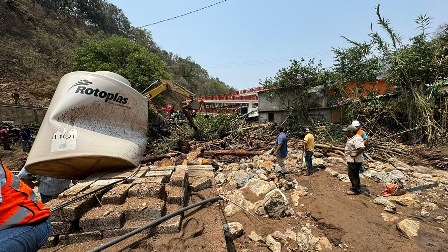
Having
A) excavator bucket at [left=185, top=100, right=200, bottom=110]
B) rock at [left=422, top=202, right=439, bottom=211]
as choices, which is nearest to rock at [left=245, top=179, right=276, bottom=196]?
rock at [left=422, top=202, right=439, bottom=211]

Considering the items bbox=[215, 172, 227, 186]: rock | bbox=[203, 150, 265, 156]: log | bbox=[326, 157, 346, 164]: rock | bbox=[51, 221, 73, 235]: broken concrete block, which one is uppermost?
A: bbox=[51, 221, 73, 235]: broken concrete block

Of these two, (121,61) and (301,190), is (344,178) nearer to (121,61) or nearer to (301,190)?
(301,190)

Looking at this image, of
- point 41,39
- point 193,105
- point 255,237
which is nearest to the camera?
point 255,237

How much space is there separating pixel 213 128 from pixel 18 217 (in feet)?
35.4

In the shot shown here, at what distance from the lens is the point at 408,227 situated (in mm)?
4148

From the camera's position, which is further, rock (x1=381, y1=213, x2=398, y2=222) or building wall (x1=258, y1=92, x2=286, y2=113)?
building wall (x1=258, y1=92, x2=286, y2=113)

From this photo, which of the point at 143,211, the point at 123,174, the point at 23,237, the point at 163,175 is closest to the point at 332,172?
the point at 163,175

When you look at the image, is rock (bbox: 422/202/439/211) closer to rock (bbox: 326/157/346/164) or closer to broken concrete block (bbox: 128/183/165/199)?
rock (bbox: 326/157/346/164)

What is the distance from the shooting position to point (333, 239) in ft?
13.2

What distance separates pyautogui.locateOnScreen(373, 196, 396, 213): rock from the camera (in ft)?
15.9

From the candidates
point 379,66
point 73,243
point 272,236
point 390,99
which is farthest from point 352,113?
point 73,243

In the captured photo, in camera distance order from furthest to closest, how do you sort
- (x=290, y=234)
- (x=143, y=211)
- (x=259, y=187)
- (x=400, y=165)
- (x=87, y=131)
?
(x=400, y=165) < (x=259, y=187) < (x=290, y=234) < (x=87, y=131) < (x=143, y=211)

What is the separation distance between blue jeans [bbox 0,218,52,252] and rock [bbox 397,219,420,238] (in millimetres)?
4600

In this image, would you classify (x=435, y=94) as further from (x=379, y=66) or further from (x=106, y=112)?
(x=106, y=112)
